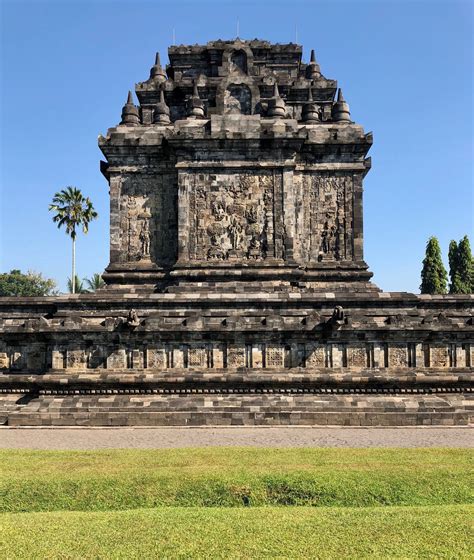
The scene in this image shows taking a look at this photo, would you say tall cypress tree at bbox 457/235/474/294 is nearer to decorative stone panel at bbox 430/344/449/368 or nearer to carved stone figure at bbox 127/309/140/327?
decorative stone panel at bbox 430/344/449/368

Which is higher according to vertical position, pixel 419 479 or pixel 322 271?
pixel 322 271

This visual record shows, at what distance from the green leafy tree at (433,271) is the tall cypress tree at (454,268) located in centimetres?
147

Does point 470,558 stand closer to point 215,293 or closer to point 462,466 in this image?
point 462,466

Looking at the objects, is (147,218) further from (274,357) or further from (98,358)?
(274,357)

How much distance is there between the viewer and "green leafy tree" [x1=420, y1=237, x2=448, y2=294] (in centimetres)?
5556

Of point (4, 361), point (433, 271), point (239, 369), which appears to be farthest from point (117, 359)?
point (433, 271)

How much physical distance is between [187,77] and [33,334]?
56.2ft

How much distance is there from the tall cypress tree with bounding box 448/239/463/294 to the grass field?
48.5 metres

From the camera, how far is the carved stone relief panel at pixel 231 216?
2372 centimetres

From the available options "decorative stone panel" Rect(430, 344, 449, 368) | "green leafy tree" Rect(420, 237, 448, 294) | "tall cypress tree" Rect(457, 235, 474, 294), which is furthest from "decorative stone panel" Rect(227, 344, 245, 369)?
"tall cypress tree" Rect(457, 235, 474, 294)

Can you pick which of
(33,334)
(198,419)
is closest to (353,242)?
(198,419)

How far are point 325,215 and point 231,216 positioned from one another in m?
4.49

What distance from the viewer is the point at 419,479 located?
9609 mm

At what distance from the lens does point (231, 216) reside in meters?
23.9
